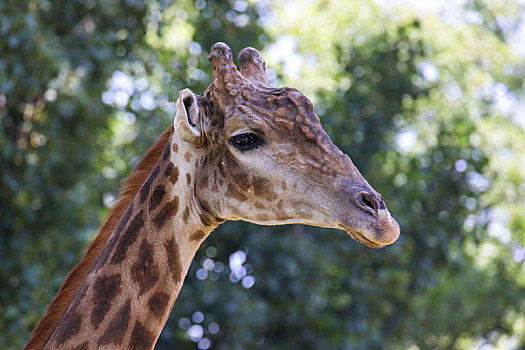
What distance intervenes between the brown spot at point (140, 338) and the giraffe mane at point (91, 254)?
0.41m

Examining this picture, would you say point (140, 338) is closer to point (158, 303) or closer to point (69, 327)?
point (158, 303)

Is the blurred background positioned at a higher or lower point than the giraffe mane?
lower

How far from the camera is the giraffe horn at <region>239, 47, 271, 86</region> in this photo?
3846 millimetres

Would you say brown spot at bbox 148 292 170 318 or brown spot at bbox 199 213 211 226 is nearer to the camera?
brown spot at bbox 148 292 170 318

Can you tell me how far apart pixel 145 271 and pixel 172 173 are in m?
0.42

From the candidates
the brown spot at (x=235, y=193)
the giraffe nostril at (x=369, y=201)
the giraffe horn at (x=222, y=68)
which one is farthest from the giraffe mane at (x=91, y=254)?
the giraffe nostril at (x=369, y=201)

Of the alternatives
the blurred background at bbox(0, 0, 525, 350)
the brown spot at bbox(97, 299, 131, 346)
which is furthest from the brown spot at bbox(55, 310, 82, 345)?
the blurred background at bbox(0, 0, 525, 350)

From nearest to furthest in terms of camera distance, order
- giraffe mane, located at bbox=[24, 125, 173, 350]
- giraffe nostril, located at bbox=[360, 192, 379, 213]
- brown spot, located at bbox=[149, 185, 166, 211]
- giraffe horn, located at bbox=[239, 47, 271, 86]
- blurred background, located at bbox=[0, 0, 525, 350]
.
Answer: giraffe nostril, located at bbox=[360, 192, 379, 213], brown spot, located at bbox=[149, 185, 166, 211], giraffe mane, located at bbox=[24, 125, 173, 350], giraffe horn, located at bbox=[239, 47, 271, 86], blurred background, located at bbox=[0, 0, 525, 350]

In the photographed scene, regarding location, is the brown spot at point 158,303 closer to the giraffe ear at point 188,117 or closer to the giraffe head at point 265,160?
the giraffe head at point 265,160

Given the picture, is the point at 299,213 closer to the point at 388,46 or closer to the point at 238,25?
the point at 238,25

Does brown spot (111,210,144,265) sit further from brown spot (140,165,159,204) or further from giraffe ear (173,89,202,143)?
giraffe ear (173,89,202,143)

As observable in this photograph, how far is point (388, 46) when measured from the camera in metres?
13.1

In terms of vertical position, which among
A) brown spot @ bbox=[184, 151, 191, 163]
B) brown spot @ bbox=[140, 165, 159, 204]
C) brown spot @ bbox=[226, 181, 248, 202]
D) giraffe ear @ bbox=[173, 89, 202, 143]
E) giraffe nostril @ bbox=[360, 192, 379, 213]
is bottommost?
brown spot @ bbox=[140, 165, 159, 204]

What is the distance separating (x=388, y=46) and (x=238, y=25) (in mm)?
3113
